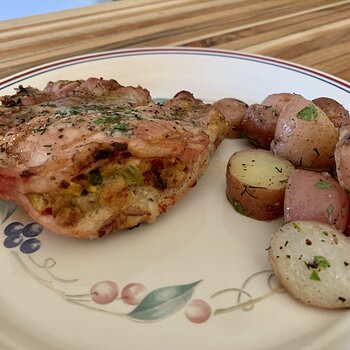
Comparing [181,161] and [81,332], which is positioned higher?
[181,161]

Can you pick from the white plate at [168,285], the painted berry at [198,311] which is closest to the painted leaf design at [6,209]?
the white plate at [168,285]

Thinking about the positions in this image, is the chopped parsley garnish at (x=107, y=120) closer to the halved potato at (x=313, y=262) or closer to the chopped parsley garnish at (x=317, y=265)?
the halved potato at (x=313, y=262)

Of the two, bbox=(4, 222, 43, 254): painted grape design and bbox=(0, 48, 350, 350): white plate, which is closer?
→ bbox=(0, 48, 350, 350): white plate

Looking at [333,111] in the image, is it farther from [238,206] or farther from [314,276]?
[314,276]

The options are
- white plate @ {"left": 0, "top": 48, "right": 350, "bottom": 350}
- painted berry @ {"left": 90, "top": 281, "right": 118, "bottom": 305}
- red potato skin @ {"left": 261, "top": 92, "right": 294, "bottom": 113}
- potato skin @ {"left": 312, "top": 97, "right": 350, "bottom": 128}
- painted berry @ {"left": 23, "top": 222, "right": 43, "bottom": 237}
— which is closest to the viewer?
white plate @ {"left": 0, "top": 48, "right": 350, "bottom": 350}

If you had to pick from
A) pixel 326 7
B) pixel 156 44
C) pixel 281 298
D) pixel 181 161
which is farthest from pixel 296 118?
pixel 326 7

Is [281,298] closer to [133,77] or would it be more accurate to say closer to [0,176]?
[0,176]

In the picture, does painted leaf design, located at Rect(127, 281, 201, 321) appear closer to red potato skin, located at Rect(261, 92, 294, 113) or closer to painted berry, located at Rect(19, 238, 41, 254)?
painted berry, located at Rect(19, 238, 41, 254)

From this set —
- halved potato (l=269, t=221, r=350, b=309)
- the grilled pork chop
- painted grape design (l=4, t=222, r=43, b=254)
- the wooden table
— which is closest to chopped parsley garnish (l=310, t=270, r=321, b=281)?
halved potato (l=269, t=221, r=350, b=309)
